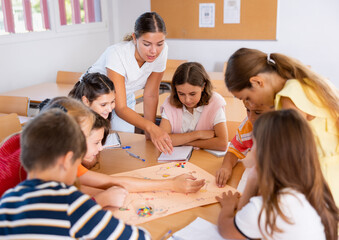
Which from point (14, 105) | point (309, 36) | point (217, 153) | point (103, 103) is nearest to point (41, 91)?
point (14, 105)

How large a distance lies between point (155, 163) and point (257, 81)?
27.7 inches

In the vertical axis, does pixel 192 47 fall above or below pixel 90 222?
above

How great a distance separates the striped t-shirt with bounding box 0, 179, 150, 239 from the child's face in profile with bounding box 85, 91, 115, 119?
41.1 inches

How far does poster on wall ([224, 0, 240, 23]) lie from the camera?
4.59m

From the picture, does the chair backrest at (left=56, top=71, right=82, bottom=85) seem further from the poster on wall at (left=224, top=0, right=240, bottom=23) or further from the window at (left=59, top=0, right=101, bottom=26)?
the poster on wall at (left=224, top=0, right=240, bottom=23)

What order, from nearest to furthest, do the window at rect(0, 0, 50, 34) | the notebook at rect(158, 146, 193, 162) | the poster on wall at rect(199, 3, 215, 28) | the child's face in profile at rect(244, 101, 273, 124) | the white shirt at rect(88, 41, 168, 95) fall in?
the child's face in profile at rect(244, 101, 273, 124) < the notebook at rect(158, 146, 193, 162) < the white shirt at rect(88, 41, 168, 95) < the window at rect(0, 0, 50, 34) < the poster on wall at rect(199, 3, 215, 28)

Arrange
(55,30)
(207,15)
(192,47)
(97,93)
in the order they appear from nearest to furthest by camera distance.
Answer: (97,93) → (55,30) → (207,15) → (192,47)

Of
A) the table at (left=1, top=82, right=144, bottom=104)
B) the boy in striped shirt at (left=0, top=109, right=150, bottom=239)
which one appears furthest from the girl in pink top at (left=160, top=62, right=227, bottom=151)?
the table at (left=1, top=82, right=144, bottom=104)

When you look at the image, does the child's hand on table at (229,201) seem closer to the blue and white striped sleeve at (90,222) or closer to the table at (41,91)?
the blue and white striped sleeve at (90,222)

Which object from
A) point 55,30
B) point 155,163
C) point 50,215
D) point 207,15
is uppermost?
point 207,15

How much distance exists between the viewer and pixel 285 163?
3.16ft

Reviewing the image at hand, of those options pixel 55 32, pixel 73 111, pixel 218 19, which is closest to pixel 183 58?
pixel 218 19

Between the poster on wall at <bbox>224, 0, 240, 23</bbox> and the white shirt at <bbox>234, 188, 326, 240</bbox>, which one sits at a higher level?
the poster on wall at <bbox>224, 0, 240, 23</bbox>

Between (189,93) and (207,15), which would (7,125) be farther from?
(207,15)
